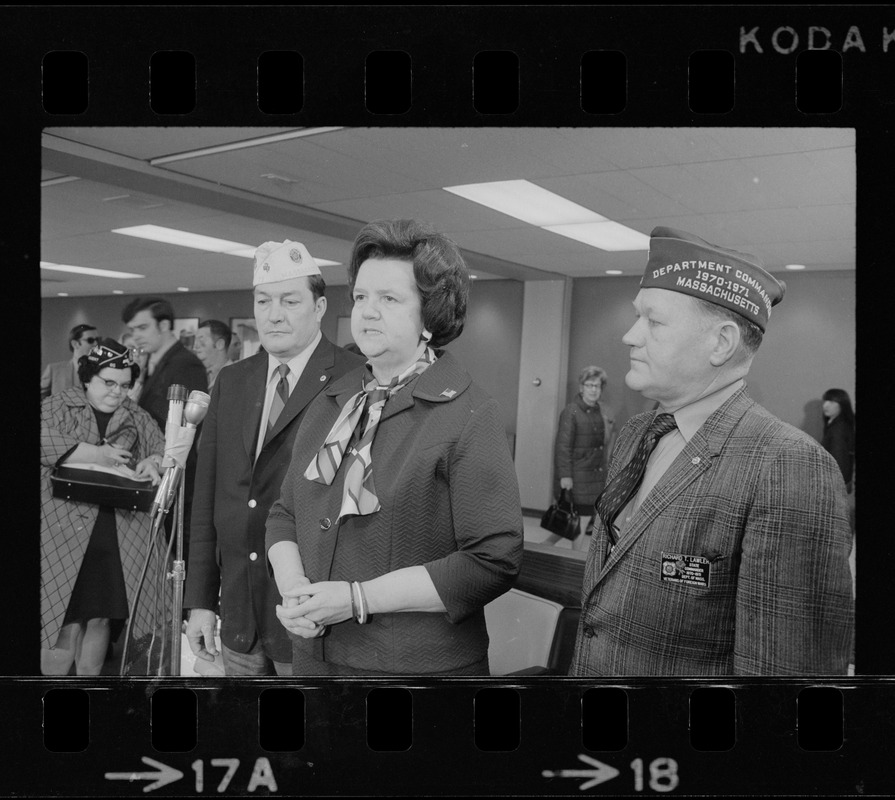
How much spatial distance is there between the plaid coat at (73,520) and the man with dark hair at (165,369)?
0.05m

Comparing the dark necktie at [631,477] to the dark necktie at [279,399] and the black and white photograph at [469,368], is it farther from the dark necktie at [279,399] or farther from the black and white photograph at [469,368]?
the dark necktie at [279,399]

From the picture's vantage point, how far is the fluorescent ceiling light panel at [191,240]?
2.29 metres

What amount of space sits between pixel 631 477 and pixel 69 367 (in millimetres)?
1632

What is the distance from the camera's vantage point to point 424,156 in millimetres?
2236

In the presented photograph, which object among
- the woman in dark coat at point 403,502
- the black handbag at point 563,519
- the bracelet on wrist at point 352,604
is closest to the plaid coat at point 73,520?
the woman in dark coat at point 403,502

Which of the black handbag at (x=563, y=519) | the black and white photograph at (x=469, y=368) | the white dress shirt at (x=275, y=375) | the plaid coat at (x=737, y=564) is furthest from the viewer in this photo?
the white dress shirt at (x=275, y=375)

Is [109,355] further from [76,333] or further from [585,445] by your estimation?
[585,445]

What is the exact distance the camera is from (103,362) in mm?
2338

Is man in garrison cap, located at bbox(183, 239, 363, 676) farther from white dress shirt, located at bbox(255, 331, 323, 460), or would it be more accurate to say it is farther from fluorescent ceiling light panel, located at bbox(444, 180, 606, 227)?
fluorescent ceiling light panel, located at bbox(444, 180, 606, 227)

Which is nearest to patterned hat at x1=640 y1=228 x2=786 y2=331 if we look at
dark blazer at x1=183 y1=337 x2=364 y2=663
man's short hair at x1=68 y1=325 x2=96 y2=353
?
dark blazer at x1=183 y1=337 x2=364 y2=663

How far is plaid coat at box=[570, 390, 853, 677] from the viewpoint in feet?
6.00

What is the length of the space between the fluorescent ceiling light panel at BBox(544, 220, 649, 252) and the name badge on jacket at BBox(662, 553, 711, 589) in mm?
873
